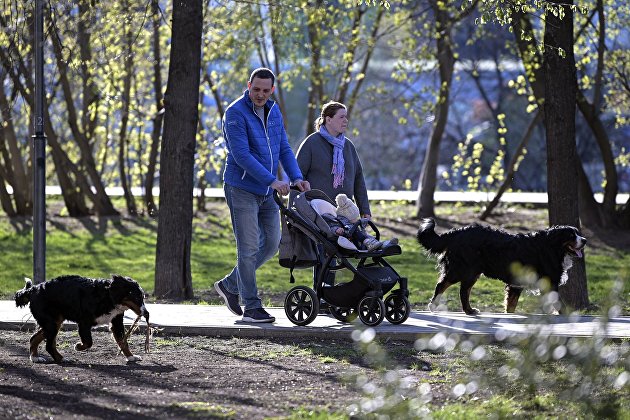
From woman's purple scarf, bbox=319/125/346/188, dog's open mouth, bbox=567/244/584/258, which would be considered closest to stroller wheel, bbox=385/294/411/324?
woman's purple scarf, bbox=319/125/346/188

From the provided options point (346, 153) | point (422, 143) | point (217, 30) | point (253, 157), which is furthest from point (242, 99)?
point (422, 143)

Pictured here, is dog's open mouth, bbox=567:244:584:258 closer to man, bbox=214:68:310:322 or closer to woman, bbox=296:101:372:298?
woman, bbox=296:101:372:298

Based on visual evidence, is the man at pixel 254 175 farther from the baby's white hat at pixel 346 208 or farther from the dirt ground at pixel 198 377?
the dirt ground at pixel 198 377

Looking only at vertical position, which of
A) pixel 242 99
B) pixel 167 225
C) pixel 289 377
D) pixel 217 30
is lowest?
pixel 289 377

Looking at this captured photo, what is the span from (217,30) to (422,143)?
40658mm

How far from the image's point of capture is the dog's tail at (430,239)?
10.8 m

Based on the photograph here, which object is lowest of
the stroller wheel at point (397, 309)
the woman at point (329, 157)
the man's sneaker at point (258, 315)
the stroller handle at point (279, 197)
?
the man's sneaker at point (258, 315)

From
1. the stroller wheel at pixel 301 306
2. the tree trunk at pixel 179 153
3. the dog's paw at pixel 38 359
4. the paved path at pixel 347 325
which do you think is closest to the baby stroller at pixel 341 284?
the stroller wheel at pixel 301 306

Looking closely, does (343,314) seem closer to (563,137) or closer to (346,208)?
(346,208)

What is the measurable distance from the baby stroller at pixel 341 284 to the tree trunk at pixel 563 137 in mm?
3063

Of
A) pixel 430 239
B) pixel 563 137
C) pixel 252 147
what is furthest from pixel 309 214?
pixel 563 137

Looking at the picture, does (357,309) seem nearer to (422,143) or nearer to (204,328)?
(204,328)

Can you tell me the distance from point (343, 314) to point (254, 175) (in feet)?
5.12

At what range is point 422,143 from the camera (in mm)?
61688
